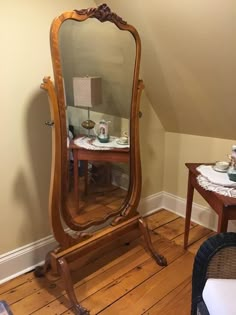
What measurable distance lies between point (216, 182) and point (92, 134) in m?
0.78

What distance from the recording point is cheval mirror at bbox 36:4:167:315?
5.09ft

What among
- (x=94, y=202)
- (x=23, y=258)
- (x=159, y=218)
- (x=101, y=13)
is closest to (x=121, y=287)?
(x=94, y=202)

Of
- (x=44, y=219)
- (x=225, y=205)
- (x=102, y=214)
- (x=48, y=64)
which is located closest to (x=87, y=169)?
(x=102, y=214)

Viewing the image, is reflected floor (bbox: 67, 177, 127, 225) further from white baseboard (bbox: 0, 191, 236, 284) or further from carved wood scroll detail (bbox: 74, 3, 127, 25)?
carved wood scroll detail (bbox: 74, 3, 127, 25)

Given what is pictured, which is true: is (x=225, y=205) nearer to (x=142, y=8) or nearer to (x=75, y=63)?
(x=75, y=63)

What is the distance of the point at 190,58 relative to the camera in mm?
1836

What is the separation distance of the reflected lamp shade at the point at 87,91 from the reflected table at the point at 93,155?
0.79ft

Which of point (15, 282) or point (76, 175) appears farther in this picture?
point (15, 282)

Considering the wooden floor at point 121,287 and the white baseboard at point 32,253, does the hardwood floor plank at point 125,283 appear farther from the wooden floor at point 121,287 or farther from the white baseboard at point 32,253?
the white baseboard at point 32,253

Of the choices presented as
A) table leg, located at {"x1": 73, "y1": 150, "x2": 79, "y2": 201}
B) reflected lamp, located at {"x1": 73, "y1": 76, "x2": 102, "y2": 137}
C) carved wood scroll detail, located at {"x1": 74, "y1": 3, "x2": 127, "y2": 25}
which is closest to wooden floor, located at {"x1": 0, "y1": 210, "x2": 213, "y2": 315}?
table leg, located at {"x1": 73, "y1": 150, "x2": 79, "y2": 201}

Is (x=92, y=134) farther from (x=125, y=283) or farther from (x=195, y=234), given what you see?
(x=195, y=234)

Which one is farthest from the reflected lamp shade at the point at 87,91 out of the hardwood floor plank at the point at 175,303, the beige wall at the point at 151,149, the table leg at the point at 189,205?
the hardwood floor plank at the point at 175,303

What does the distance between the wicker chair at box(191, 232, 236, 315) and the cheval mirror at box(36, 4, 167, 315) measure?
735mm

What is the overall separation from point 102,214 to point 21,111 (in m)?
0.82
